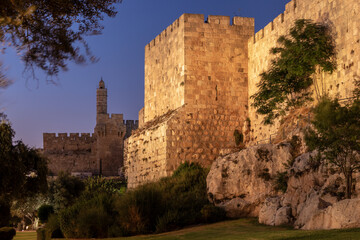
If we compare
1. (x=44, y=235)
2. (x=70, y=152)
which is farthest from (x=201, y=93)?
(x=70, y=152)

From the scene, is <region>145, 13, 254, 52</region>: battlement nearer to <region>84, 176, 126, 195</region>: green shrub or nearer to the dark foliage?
<region>84, 176, 126, 195</region>: green shrub

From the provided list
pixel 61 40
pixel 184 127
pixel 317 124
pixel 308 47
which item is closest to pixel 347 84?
pixel 308 47

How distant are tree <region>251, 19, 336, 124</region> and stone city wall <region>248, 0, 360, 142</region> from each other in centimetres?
27

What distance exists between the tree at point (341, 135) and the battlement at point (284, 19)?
6575 mm

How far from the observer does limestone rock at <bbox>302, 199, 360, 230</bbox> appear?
8461mm

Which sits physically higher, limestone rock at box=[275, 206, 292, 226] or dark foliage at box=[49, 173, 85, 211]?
dark foliage at box=[49, 173, 85, 211]

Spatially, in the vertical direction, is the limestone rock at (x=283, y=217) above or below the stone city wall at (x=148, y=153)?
below

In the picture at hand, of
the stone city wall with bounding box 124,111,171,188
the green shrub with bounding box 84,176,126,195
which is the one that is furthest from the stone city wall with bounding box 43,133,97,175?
the stone city wall with bounding box 124,111,171,188

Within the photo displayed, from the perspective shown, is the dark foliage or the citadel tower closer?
the dark foliage

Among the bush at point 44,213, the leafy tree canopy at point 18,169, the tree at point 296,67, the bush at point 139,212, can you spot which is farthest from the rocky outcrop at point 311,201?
the bush at point 44,213

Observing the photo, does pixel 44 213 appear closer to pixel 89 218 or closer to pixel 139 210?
pixel 89 218

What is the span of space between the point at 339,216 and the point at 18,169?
7538mm

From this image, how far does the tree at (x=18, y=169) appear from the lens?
1216 cm

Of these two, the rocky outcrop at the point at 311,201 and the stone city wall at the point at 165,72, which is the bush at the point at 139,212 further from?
the stone city wall at the point at 165,72
